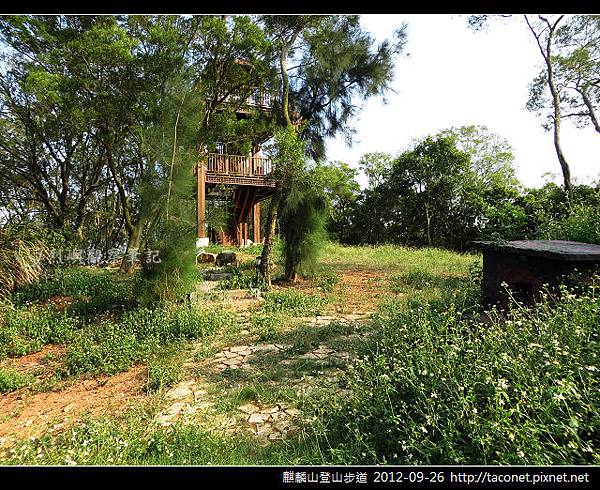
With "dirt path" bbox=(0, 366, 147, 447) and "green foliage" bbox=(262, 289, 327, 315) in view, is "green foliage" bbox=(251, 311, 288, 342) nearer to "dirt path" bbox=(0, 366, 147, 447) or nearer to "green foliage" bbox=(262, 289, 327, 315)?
"green foliage" bbox=(262, 289, 327, 315)

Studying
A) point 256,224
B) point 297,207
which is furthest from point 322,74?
point 256,224

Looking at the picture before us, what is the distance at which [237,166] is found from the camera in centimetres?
1341

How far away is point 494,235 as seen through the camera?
4516 millimetres

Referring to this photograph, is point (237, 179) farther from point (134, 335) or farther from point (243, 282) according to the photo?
point (134, 335)

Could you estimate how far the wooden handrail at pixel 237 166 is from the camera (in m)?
13.1

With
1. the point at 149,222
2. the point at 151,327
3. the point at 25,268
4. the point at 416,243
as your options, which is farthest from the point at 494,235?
the point at 416,243

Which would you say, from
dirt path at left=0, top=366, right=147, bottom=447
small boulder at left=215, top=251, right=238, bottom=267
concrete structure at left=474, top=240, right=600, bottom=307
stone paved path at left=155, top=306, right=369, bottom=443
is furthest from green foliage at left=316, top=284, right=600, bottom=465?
small boulder at left=215, top=251, right=238, bottom=267

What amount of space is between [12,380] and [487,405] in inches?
183

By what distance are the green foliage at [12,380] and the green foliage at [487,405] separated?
351 cm

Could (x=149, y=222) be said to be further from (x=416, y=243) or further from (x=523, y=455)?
(x=416, y=243)

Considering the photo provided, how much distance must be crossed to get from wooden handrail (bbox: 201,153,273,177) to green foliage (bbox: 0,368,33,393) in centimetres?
1001

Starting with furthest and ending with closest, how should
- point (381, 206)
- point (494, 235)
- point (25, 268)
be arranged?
point (381, 206) → point (25, 268) → point (494, 235)

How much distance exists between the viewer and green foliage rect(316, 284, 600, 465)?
60.7 inches
